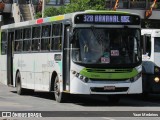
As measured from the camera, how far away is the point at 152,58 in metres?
21.2

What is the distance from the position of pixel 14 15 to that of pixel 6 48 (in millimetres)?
27258

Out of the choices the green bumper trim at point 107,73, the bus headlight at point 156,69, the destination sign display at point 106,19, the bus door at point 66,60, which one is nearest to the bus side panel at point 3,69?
the bus door at point 66,60

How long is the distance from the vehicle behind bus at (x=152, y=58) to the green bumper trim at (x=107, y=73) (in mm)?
2397

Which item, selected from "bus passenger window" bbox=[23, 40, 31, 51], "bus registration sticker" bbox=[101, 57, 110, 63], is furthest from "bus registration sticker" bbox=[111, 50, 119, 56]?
"bus passenger window" bbox=[23, 40, 31, 51]

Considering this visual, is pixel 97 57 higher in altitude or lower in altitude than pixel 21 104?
higher

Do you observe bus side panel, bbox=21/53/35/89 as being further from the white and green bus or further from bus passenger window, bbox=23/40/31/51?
the white and green bus

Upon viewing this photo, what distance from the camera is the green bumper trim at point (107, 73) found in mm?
18594

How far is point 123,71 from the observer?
62.0 ft

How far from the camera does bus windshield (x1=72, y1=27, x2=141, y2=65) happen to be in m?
18.7

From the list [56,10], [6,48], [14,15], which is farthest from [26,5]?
[6,48]

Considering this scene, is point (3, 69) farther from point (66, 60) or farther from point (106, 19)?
point (106, 19)

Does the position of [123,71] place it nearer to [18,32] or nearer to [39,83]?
[39,83]

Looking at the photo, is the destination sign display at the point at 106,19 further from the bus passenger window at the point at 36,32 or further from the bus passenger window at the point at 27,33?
the bus passenger window at the point at 27,33

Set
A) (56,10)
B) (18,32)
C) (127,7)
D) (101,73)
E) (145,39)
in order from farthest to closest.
A: (127,7)
(56,10)
(18,32)
(145,39)
(101,73)
